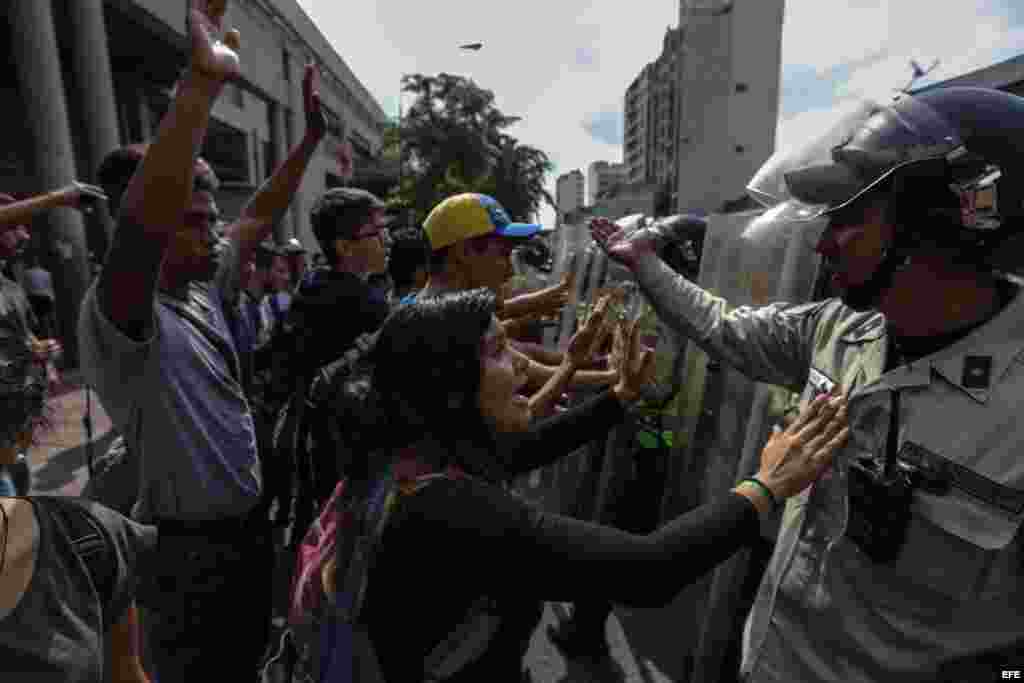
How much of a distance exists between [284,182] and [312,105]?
0.31 meters

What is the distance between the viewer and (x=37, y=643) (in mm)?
840

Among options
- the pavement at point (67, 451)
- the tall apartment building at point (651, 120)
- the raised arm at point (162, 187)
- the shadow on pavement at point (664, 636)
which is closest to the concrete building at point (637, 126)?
the tall apartment building at point (651, 120)

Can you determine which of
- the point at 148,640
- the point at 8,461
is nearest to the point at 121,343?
the point at 8,461

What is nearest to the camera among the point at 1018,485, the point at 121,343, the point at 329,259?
the point at 1018,485

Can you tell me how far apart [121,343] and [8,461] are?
40 cm

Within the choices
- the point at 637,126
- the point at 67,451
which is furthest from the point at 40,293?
the point at 637,126

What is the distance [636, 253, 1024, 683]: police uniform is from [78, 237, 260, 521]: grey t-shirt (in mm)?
1485

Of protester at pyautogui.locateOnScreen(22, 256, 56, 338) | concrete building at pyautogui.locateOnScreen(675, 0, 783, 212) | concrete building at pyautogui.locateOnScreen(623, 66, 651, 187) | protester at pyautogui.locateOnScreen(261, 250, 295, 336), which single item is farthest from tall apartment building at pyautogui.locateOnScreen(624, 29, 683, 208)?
concrete building at pyautogui.locateOnScreen(675, 0, 783, 212)

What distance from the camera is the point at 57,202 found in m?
2.09

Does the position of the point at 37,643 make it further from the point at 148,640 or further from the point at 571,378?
the point at 571,378

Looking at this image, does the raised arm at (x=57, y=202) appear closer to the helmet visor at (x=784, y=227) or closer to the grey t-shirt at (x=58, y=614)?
the grey t-shirt at (x=58, y=614)

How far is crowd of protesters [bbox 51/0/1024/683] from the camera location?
105cm

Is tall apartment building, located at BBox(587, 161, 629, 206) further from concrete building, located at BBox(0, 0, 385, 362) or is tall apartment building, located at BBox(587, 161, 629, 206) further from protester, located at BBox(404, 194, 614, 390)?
protester, located at BBox(404, 194, 614, 390)

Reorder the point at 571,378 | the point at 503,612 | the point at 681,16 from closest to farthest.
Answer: the point at 503,612 → the point at 571,378 → the point at 681,16
